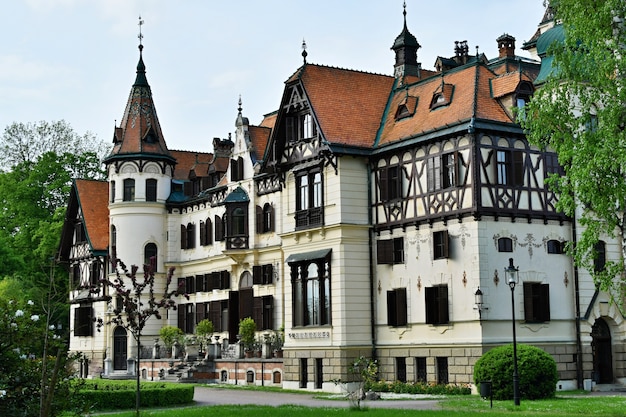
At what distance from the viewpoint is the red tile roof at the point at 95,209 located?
63000mm

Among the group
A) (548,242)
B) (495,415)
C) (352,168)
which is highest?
(352,168)

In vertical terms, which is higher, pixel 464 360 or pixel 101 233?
pixel 101 233

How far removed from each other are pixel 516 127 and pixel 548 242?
478 centimetres

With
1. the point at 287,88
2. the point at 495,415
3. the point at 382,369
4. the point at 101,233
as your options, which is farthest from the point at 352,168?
the point at 101,233

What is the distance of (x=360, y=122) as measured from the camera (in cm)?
4238

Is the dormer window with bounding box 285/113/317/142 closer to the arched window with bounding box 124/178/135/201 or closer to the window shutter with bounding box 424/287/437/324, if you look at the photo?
the window shutter with bounding box 424/287/437/324

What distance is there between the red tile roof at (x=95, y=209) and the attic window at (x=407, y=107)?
28.1 m

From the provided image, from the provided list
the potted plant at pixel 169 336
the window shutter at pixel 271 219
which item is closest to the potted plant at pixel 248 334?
the window shutter at pixel 271 219

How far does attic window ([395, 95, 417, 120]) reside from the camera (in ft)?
136

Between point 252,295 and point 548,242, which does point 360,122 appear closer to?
point 548,242

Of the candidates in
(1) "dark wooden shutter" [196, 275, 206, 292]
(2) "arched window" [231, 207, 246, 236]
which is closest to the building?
(2) "arched window" [231, 207, 246, 236]

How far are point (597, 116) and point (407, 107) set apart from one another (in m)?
13.6

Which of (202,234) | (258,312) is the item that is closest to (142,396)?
A: (258,312)

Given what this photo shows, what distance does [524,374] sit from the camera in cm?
3142
